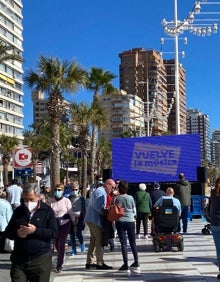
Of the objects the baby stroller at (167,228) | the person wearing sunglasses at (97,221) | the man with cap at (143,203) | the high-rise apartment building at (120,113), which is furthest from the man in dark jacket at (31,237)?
the high-rise apartment building at (120,113)

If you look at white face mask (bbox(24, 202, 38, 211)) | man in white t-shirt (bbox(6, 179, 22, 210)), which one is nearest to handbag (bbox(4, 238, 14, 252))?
man in white t-shirt (bbox(6, 179, 22, 210))

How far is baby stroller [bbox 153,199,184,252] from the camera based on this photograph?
1227 cm

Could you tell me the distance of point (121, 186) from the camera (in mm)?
10242

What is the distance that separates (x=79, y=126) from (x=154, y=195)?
31013 millimetres

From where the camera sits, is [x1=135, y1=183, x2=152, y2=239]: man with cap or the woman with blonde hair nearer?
→ the woman with blonde hair

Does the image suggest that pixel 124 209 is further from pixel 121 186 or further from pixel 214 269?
pixel 214 269

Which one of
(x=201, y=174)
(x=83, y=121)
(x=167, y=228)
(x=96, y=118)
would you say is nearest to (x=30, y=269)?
(x=167, y=228)

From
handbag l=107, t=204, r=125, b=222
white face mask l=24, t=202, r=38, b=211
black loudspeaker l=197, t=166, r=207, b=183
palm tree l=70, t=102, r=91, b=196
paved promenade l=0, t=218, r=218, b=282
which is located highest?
palm tree l=70, t=102, r=91, b=196

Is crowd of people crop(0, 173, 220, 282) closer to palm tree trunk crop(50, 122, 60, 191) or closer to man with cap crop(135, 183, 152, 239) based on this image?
man with cap crop(135, 183, 152, 239)

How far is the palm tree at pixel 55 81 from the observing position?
81.8 ft

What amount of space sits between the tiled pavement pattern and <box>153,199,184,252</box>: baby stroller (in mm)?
199

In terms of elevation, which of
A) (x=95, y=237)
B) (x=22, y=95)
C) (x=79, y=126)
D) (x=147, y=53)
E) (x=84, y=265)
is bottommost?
(x=84, y=265)

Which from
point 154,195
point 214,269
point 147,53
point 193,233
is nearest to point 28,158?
point 154,195

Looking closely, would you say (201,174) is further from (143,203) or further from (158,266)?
(158,266)
